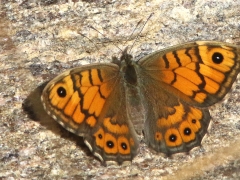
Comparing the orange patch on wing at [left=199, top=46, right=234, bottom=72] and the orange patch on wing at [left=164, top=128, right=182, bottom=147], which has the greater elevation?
the orange patch on wing at [left=199, top=46, right=234, bottom=72]

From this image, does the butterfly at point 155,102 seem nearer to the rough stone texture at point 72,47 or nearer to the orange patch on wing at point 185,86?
the orange patch on wing at point 185,86

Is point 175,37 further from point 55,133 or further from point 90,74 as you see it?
point 55,133

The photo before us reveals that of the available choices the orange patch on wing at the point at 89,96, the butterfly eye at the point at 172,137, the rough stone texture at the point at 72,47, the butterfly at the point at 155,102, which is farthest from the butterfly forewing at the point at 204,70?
the orange patch on wing at the point at 89,96

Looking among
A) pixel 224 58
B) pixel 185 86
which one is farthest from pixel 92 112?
pixel 224 58

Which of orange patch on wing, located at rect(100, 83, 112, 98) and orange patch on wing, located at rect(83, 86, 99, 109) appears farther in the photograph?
orange patch on wing, located at rect(100, 83, 112, 98)

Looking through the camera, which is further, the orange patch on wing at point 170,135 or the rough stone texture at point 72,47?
the rough stone texture at point 72,47

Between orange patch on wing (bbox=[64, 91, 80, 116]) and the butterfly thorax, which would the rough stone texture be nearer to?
the butterfly thorax

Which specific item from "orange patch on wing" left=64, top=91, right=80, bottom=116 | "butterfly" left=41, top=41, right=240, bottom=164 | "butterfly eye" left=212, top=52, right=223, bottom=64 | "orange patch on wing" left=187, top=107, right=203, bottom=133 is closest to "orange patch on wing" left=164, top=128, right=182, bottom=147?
"butterfly" left=41, top=41, right=240, bottom=164

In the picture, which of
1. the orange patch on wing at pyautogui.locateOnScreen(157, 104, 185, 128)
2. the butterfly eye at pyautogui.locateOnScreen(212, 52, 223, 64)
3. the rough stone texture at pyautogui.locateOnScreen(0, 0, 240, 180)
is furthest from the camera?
the rough stone texture at pyautogui.locateOnScreen(0, 0, 240, 180)

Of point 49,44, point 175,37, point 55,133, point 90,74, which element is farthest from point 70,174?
point 175,37
